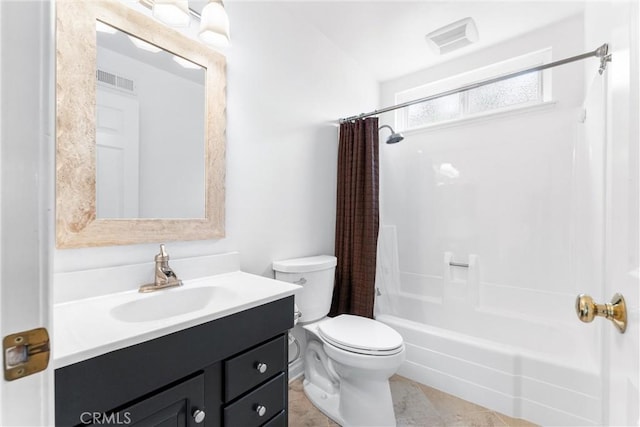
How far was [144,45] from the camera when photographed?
117 cm

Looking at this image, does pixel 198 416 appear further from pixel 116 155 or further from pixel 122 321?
pixel 116 155

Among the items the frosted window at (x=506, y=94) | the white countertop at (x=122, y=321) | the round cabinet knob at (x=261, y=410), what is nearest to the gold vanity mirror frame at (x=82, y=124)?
the white countertop at (x=122, y=321)

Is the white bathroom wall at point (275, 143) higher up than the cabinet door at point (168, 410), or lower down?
higher up

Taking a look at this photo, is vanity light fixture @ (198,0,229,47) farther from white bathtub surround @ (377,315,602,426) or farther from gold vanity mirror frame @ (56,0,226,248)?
white bathtub surround @ (377,315,602,426)

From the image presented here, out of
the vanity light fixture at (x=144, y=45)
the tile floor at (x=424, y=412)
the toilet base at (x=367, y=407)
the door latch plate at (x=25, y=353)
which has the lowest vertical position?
the tile floor at (x=424, y=412)

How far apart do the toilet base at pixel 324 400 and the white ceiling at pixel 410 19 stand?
2338 millimetres

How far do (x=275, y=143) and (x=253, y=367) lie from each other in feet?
3.94

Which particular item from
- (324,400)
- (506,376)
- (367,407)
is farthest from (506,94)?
A: (324,400)

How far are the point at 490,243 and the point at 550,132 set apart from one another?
34.4 inches

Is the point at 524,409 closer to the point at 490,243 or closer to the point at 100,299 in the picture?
the point at 490,243

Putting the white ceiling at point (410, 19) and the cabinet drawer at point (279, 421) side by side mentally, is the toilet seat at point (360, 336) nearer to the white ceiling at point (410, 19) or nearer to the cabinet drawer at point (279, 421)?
the cabinet drawer at point (279, 421)

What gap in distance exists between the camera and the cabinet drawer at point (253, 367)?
0.94m

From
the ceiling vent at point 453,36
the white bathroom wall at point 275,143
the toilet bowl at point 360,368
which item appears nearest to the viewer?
the toilet bowl at point 360,368

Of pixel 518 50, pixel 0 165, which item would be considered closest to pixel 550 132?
pixel 518 50
